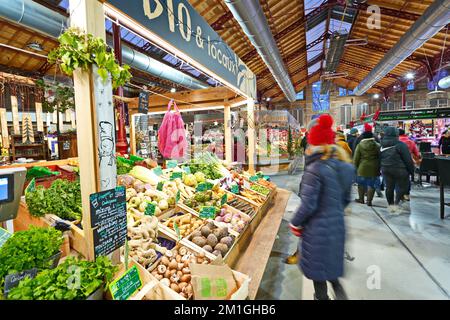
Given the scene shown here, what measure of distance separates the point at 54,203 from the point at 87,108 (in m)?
1.05

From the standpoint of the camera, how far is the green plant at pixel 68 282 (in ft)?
3.95

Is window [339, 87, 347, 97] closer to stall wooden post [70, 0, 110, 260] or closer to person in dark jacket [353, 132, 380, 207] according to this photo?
person in dark jacket [353, 132, 380, 207]

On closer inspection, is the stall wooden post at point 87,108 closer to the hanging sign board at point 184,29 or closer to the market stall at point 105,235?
the market stall at point 105,235

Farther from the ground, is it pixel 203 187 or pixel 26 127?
pixel 26 127

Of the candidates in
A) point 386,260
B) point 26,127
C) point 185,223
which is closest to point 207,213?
point 185,223

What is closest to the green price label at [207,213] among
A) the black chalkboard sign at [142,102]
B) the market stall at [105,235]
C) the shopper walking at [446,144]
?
the market stall at [105,235]

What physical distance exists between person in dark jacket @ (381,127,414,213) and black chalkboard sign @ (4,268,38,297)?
5.46m

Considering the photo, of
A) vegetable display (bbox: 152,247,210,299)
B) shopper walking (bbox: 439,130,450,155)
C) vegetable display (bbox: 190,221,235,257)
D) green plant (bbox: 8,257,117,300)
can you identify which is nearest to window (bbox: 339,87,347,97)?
shopper walking (bbox: 439,130,450,155)

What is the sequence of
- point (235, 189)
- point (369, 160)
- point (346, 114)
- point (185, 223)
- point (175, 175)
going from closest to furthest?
point (185, 223) → point (175, 175) → point (235, 189) → point (369, 160) → point (346, 114)

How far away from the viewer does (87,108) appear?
57.9 inches

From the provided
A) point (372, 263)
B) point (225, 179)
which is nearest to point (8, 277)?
point (225, 179)

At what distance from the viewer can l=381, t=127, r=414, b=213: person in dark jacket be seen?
4.65m

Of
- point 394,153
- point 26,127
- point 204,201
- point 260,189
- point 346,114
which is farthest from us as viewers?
point 346,114

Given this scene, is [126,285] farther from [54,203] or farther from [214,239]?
[54,203]
